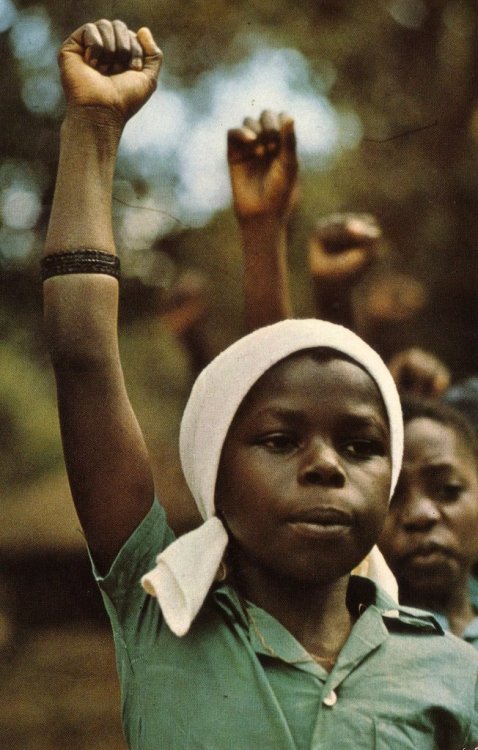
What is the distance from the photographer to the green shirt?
1037 mm

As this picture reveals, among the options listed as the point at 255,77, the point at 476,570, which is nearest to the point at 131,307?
the point at 255,77

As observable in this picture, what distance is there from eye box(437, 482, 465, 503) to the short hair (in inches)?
3.6

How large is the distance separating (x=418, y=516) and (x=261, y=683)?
60 cm

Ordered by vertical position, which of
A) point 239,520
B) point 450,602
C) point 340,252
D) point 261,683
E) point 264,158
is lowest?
point 450,602

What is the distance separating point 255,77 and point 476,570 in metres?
0.86

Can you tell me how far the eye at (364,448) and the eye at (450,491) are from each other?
0.55 metres

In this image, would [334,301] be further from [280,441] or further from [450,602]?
[280,441]

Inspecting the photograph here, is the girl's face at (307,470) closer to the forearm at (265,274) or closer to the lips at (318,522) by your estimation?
the lips at (318,522)

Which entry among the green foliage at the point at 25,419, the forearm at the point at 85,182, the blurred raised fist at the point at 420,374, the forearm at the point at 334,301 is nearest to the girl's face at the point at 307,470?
the forearm at the point at 85,182

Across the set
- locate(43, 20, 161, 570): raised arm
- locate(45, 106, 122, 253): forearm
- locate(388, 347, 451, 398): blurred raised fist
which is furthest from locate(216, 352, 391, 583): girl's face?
locate(388, 347, 451, 398): blurred raised fist

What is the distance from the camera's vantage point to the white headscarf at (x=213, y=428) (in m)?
1.05

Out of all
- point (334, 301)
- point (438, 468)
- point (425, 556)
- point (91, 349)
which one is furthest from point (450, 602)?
point (91, 349)

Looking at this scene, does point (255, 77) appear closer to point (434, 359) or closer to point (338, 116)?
point (338, 116)

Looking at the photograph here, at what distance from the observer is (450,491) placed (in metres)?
1.64
